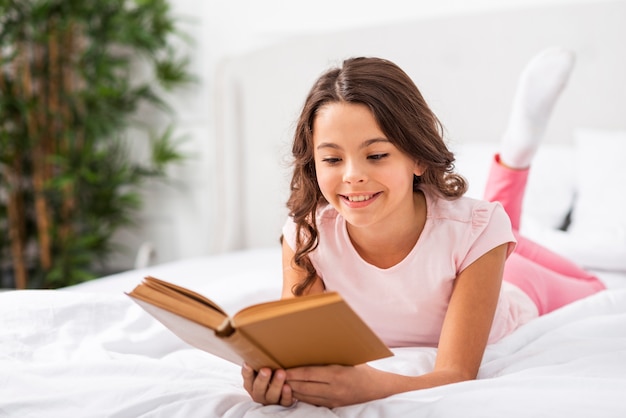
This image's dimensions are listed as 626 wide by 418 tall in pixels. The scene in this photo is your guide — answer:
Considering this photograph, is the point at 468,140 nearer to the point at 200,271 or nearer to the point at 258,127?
the point at 258,127

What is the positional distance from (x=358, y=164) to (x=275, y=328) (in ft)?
1.14

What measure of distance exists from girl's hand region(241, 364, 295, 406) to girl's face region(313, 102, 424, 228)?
0.96ft

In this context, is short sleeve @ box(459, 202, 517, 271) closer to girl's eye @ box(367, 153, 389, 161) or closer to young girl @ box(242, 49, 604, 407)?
young girl @ box(242, 49, 604, 407)

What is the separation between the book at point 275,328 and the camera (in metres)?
0.85

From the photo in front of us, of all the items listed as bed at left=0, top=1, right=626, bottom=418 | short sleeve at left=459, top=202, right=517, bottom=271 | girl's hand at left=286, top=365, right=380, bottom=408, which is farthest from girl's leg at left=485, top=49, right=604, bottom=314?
girl's hand at left=286, top=365, right=380, bottom=408

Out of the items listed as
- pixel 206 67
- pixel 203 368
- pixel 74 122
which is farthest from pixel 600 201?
pixel 74 122

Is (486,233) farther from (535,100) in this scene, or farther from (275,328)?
(535,100)

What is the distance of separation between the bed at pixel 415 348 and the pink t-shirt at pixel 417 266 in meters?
0.07

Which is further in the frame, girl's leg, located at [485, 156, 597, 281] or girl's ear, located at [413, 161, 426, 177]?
girl's leg, located at [485, 156, 597, 281]

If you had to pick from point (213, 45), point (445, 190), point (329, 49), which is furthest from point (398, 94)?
point (213, 45)

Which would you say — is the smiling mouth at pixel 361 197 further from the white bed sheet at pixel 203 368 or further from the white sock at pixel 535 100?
the white sock at pixel 535 100

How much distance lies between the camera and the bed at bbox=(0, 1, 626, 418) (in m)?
1.01

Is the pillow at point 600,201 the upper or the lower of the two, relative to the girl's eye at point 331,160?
lower

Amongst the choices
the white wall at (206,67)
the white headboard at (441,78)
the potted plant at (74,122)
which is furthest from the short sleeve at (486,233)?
the potted plant at (74,122)
